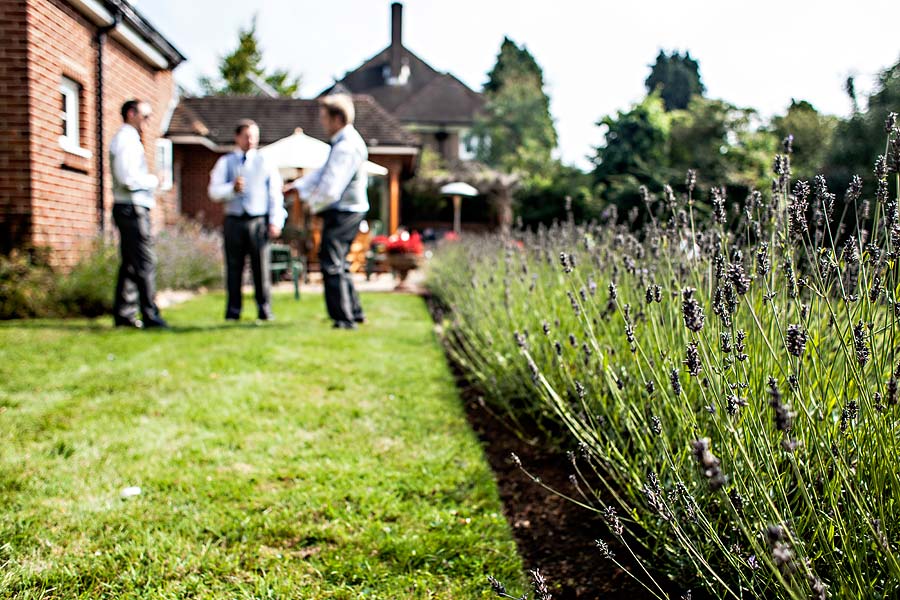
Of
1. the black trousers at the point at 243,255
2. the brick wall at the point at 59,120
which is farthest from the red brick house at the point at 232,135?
the black trousers at the point at 243,255

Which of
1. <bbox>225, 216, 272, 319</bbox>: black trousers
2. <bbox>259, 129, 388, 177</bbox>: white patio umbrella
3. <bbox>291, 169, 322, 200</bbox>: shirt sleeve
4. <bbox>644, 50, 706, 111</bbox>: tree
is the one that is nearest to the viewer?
<bbox>291, 169, 322, 200</bbox>: shirt sleeve

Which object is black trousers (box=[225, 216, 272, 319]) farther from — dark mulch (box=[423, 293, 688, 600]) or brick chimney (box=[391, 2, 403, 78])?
brick chimney (box=[391, 2, 403, 78])

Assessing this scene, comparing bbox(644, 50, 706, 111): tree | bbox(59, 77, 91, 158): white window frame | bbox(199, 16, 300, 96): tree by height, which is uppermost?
bbox(644, 50, 706, 111): tree

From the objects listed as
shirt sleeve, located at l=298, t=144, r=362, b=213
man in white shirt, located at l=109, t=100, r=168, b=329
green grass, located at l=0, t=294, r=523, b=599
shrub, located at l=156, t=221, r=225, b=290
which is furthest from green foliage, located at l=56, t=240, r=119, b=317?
shirt sleeve, located at l=298, t=144, r=362, b=213

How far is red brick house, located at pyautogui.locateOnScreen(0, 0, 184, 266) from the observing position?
7.61m

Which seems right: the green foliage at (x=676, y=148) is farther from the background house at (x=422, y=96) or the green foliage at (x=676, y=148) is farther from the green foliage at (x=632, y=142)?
the background house at (x=422, y=96)

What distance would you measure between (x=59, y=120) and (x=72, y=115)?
126 centimetres

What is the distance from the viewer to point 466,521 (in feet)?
8.39

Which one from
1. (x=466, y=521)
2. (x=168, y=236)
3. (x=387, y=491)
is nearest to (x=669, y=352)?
(x=466, y=521)

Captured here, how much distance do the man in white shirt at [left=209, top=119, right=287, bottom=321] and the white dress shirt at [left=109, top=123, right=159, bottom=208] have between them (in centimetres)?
65

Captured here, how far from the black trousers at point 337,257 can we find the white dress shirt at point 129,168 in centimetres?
155

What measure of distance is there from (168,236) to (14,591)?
9465mm

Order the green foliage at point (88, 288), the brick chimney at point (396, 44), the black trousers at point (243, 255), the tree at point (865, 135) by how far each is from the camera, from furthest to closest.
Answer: the brick chimney at point (396, 44) → the tree at point (865, 135) → the green foliage at point (88, 288) → the black trousers at point (243, 255)

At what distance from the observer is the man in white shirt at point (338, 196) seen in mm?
6387
